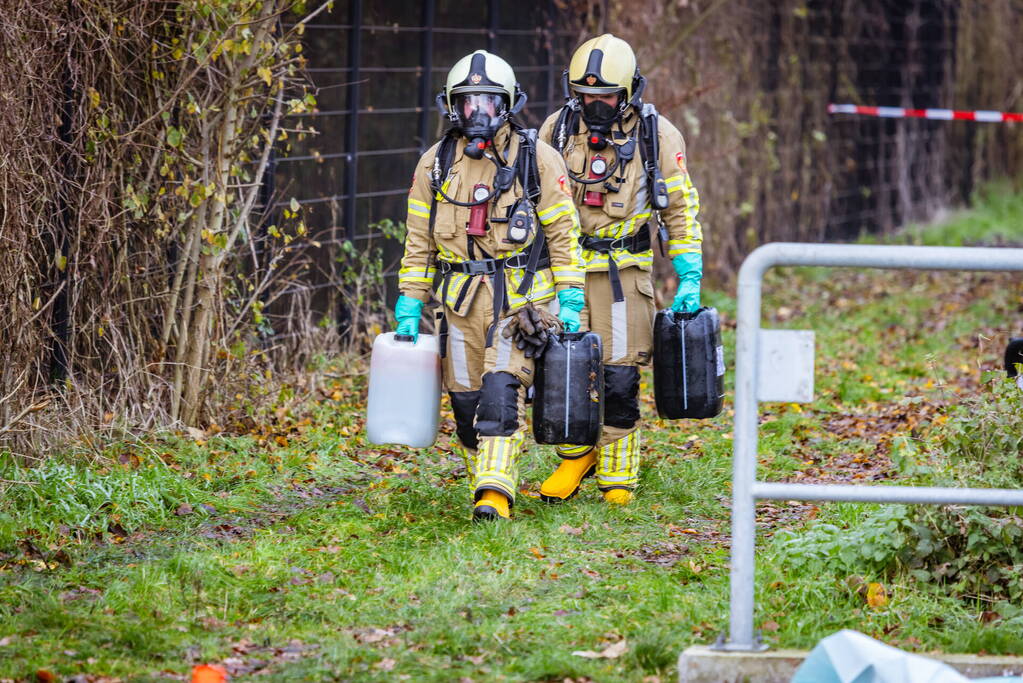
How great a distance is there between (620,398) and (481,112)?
55.5 inches

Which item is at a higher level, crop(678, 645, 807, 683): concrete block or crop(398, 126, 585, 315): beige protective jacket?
crop(398, 126, 585, 315): beige protective jacket

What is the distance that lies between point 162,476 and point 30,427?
→ 0.64 m

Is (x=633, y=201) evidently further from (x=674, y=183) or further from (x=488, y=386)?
(x=488, y=386)

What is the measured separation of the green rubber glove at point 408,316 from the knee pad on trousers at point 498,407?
38cm

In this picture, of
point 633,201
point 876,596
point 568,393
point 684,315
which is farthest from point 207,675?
point 633,201

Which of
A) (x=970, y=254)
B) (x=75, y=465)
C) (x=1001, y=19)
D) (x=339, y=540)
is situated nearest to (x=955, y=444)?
(x=970, y=254)

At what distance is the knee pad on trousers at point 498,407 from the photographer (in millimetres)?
5586

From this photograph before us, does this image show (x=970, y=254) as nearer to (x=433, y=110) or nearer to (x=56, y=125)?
(x=56, y=125)

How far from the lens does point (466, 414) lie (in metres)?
5.87

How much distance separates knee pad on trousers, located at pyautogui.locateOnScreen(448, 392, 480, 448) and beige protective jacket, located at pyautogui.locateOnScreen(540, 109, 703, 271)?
2.58 ft

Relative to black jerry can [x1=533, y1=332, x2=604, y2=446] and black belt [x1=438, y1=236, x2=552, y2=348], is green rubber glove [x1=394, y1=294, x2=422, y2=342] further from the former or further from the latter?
black jerry can [x1=533, y1=332, x2=604, y2=446]

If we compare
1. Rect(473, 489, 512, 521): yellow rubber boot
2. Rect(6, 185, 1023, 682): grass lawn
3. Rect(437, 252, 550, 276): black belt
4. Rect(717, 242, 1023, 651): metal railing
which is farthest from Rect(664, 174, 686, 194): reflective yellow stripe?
Rect(717, 242, 1023, 651): metal railing

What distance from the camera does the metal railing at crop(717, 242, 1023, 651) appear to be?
3.91m

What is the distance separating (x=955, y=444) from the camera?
5.39 metres
